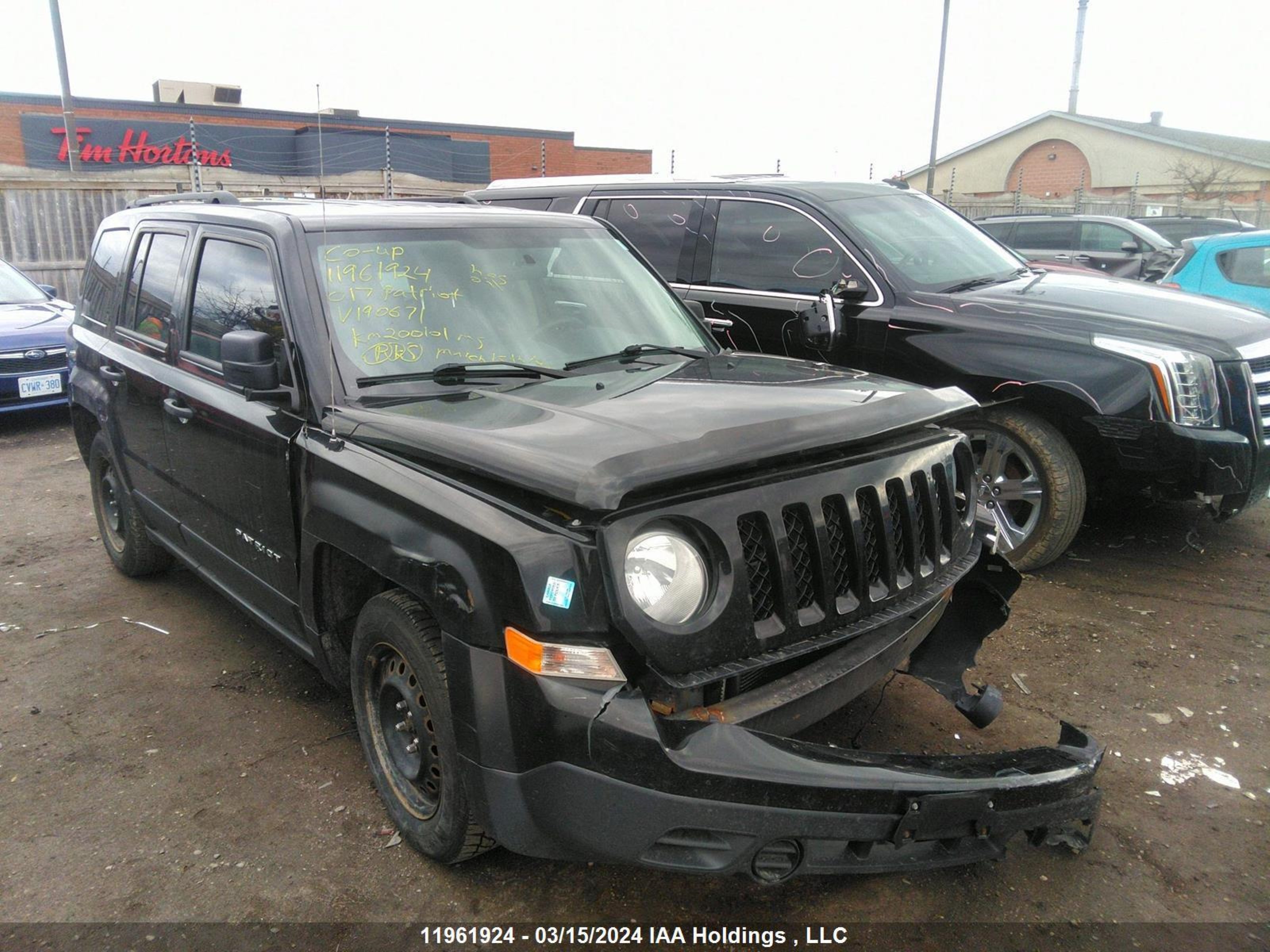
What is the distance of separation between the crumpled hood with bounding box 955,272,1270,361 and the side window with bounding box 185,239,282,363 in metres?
3.54

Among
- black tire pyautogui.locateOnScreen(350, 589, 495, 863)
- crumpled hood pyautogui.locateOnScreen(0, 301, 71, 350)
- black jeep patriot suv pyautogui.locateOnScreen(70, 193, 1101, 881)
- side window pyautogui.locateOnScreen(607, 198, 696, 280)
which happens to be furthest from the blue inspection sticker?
crumpled hood pyautogui.locateOnScreen(0, 301, 71, 350)

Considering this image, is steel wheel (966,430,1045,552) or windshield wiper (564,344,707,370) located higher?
windshield wiper (564,344,707,370)

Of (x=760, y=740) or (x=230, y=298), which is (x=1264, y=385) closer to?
(x=760, y=740)

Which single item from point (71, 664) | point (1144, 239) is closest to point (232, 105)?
point (1144, 239)

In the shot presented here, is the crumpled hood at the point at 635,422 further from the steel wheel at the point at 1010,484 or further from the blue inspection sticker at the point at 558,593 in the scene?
the steel wheel at the point at 1010,484

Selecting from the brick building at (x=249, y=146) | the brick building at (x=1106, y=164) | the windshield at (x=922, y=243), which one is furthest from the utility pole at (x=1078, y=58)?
the windshield at (x=922, y=243)

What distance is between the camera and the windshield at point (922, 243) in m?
5.62

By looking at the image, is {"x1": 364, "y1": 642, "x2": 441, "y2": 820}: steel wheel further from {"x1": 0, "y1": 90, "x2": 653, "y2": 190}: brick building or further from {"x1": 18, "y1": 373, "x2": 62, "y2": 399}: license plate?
{"x1": 0, "y1": 90, "x2": 653, "y2": 190}: brick building

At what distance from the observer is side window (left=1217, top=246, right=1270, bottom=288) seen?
9.05 m

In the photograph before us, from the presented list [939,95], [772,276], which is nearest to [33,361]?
[772,276]

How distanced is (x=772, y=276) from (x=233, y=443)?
11.7ft

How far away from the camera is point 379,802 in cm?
319

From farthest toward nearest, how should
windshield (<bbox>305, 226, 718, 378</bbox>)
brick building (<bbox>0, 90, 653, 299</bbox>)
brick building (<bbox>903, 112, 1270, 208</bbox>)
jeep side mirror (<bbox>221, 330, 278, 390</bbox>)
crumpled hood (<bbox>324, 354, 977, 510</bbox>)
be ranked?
brick building (<bbox>903, 112, 1270, 208</bbox>), brick building (<bbox>0, 90, 653, 299</bbox>), windshield (<bbox>305, 226, 718, 378</bbox>), jeep side mirror (<bbox>221, 330, 278, 390</bbox>), crumpled hood (<bbox>324, 354, 977, 510</bbox>)

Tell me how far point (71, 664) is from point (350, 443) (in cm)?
227
